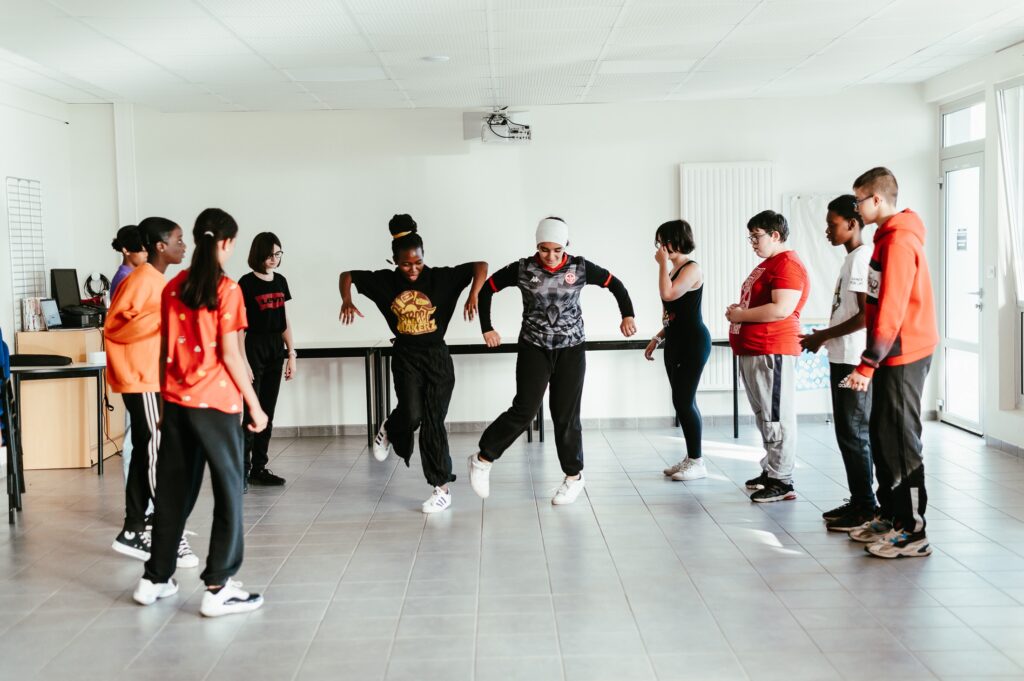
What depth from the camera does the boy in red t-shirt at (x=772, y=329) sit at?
4961mm

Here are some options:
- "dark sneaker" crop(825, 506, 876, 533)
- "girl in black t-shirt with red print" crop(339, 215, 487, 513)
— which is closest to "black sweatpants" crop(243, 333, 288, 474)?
"girl in black t-shirt with red print" crop(339, 215, 487, 513)

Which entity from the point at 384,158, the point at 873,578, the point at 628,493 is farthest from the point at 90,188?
the point at 873,578

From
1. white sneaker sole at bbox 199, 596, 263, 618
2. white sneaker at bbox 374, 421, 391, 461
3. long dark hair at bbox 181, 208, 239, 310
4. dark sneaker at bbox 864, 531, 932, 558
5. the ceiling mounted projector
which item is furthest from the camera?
the ceiling mounted projector

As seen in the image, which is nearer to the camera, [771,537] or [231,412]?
[231,412]

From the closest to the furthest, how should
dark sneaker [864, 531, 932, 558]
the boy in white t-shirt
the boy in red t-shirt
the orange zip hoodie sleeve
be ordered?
the orange zip hoodie sleeve < dark sneaker [864, 531, 932, 558] < the boy in white t-shirt < the boy in red t-shirt

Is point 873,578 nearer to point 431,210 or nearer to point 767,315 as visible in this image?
point 767,315

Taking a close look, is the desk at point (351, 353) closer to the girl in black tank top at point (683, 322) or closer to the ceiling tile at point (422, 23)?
the girl in black tank top at point (683, 322)

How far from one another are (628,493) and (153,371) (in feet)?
8.83

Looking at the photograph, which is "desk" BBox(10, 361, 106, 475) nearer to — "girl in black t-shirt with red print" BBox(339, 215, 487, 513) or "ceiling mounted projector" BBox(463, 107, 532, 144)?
"girl in black t-shirt with red print" BBox(339, 215, 487, 513)

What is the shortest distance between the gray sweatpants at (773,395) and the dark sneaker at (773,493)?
7.0 inches

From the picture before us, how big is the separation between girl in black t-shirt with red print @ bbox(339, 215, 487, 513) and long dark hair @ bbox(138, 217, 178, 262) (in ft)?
4.13

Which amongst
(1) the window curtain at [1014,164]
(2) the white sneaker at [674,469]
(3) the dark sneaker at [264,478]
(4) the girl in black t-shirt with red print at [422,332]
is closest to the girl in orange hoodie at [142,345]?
(4) the girl in black t-shirt with red print at [422,332]

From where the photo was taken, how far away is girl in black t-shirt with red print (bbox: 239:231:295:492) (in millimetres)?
5688

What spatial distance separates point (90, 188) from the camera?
312 inches
